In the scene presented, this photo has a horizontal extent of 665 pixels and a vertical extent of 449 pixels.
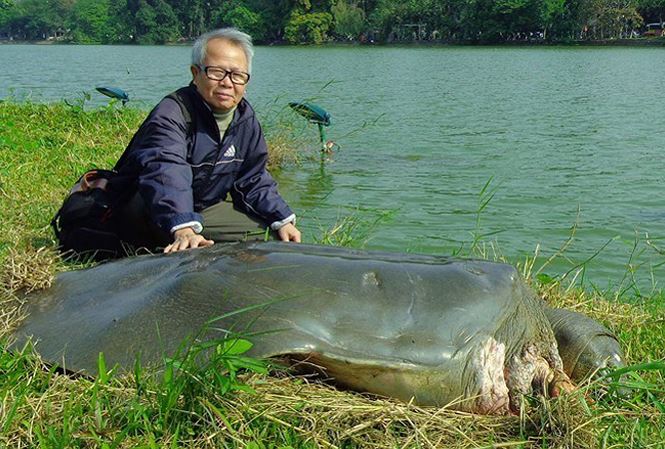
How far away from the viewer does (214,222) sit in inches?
173

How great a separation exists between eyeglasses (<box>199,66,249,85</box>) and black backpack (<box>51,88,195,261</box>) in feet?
0.94

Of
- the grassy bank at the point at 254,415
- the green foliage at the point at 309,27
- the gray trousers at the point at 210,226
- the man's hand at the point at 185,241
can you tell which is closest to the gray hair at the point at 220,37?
the gray trousers at the point at 210,226

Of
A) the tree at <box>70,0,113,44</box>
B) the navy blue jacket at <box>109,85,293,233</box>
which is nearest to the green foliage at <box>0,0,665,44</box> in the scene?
the tree at <box>70,0,113,44</box>

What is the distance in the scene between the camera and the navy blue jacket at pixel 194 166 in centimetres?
369

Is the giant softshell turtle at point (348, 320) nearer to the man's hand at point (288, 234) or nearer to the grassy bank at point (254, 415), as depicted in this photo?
the grassy bank at point (254, 415)

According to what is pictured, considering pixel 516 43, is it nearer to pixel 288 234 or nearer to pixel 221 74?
pixel 288 234

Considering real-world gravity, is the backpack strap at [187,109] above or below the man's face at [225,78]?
below

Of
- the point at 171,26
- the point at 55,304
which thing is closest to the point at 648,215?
the point at 55,304

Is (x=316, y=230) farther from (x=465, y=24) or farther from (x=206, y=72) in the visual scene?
(x=465, y=24)

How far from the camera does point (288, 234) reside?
14.0ft

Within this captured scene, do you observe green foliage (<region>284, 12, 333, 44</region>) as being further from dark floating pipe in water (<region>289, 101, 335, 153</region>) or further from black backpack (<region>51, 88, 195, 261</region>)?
black backpack (<region>51, 88, 195, 261</region>)

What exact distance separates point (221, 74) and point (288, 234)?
3.07 feet

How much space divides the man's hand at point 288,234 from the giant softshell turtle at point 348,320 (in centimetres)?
119

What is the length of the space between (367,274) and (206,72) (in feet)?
5.35
